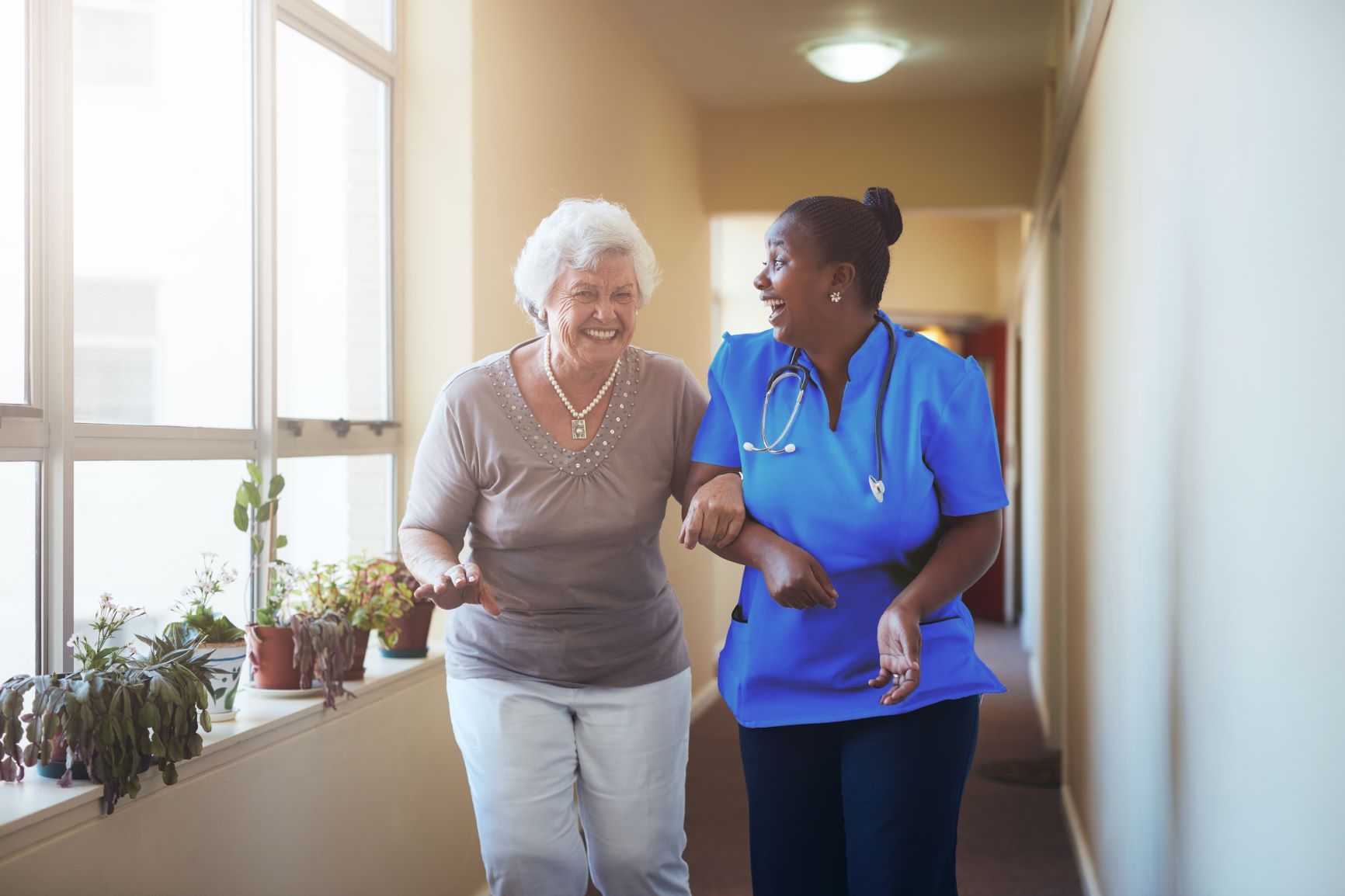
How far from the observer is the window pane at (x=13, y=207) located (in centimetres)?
199

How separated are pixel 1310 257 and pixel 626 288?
3.66ft

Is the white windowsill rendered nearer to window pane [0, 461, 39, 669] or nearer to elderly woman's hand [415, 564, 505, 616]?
window pane [0, 461, 39, 669]

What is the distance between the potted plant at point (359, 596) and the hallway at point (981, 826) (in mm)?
1352

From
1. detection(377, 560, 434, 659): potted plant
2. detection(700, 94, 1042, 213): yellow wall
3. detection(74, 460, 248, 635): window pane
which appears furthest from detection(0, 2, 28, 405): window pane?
detection(700, 94, 1042, 213): yellow wall

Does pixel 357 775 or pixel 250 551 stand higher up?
pixel 250 551


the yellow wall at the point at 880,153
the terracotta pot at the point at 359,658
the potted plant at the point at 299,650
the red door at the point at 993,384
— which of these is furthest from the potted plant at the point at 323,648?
the red door at the point at 993,384

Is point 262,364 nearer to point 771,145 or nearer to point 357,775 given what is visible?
point 357,775

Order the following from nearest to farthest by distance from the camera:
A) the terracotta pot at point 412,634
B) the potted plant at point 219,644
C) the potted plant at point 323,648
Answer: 1. the potted plant at point 219,644
2. the potted plant at point 323,648
3. the terracotta pot at point 412,634

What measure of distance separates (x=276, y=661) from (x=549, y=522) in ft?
2.80

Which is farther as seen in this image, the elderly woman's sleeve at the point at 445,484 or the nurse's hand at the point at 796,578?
the elderly woman's sleeve at the point at 445,484

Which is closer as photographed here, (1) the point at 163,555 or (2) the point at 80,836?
(2) the point at 80,836

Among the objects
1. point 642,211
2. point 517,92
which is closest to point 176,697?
point 517,92

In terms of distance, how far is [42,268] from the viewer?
2059 millimetres

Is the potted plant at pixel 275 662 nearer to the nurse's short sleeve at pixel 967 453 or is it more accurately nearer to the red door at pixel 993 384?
the nurse's short sleeve at pixel 967 453
